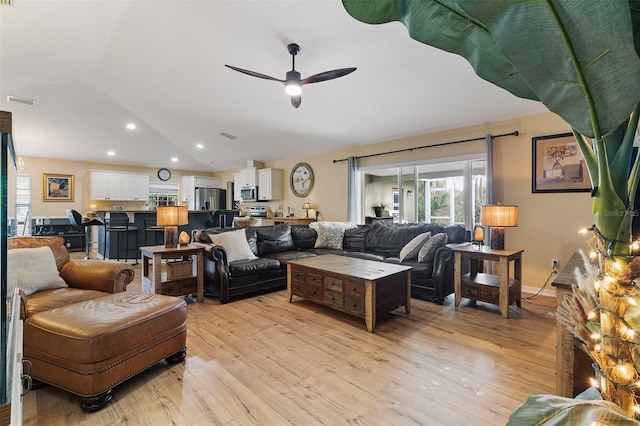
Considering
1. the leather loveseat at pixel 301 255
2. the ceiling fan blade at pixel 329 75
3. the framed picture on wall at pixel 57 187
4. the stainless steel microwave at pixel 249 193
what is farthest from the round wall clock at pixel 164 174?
the ceiling fan blade at pixel 329 75

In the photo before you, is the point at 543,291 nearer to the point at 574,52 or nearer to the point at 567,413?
the point at 567,413

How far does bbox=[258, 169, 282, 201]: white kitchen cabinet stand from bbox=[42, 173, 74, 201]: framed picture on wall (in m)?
5.30

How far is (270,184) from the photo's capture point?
7621 millimetres

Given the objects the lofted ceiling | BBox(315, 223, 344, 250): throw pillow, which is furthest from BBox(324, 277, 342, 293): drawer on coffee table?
the lofted ceiling

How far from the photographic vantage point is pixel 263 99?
4.92 meters

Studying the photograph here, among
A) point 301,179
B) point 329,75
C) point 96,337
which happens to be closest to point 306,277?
point 96,337

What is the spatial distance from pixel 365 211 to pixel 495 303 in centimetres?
334

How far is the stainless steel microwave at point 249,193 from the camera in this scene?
8023 millimetres

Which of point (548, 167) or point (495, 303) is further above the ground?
point (548, 167)

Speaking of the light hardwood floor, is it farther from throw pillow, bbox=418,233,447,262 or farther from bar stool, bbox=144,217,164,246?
bar stool, bbox=144,217,164,246

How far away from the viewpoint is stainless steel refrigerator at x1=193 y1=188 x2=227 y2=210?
9648 mm

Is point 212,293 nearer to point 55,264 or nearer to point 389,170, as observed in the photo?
point 55,264

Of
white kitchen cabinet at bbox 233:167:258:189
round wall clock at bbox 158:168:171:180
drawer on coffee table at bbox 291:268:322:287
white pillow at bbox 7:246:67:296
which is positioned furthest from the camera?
round wall clock at bbox 158:168:171:180

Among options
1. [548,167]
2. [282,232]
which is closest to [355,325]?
[282,232]
